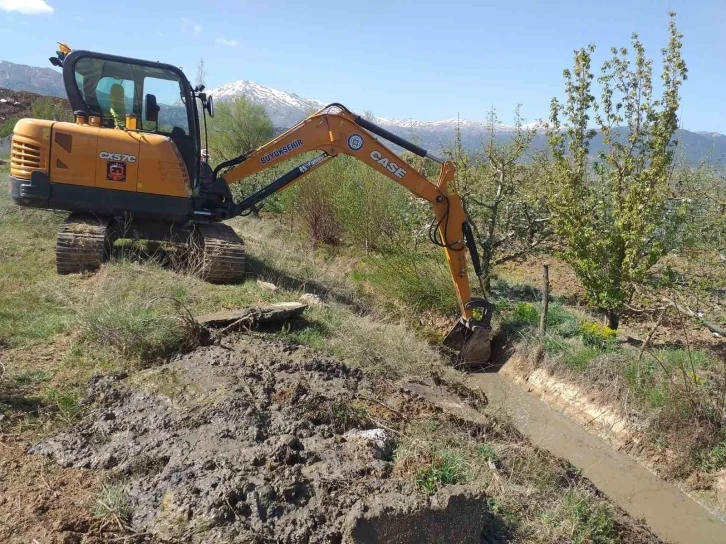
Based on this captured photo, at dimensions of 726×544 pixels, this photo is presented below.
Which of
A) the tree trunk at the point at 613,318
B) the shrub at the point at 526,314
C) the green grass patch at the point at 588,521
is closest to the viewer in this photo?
the green grass patch at the point at 588,521

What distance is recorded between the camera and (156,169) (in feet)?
23.1

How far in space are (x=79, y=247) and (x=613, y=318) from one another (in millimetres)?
7134

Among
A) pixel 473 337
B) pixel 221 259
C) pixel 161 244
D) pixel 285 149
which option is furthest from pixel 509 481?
pixel 161 244

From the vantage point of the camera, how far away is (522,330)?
805 cm

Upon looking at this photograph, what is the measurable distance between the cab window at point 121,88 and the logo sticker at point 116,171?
2.04 ft

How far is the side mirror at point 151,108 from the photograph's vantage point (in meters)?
7.29

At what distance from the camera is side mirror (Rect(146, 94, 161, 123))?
7.29m

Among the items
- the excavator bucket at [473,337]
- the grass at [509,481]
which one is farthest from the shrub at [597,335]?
the grass at [509,481]

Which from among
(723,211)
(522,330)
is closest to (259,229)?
(522,330)

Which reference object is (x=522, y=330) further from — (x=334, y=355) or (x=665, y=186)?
(x=334, y=355)

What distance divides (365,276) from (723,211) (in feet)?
18.8

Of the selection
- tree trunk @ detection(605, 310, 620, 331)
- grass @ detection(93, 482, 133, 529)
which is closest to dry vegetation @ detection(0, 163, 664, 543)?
grass @ detection(93, 482, 133, 529)

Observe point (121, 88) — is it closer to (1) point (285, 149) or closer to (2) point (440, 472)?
(1) point (285, 149)

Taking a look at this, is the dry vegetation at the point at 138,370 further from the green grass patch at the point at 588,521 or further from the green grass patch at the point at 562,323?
the green grass patch at the point at 562,323
